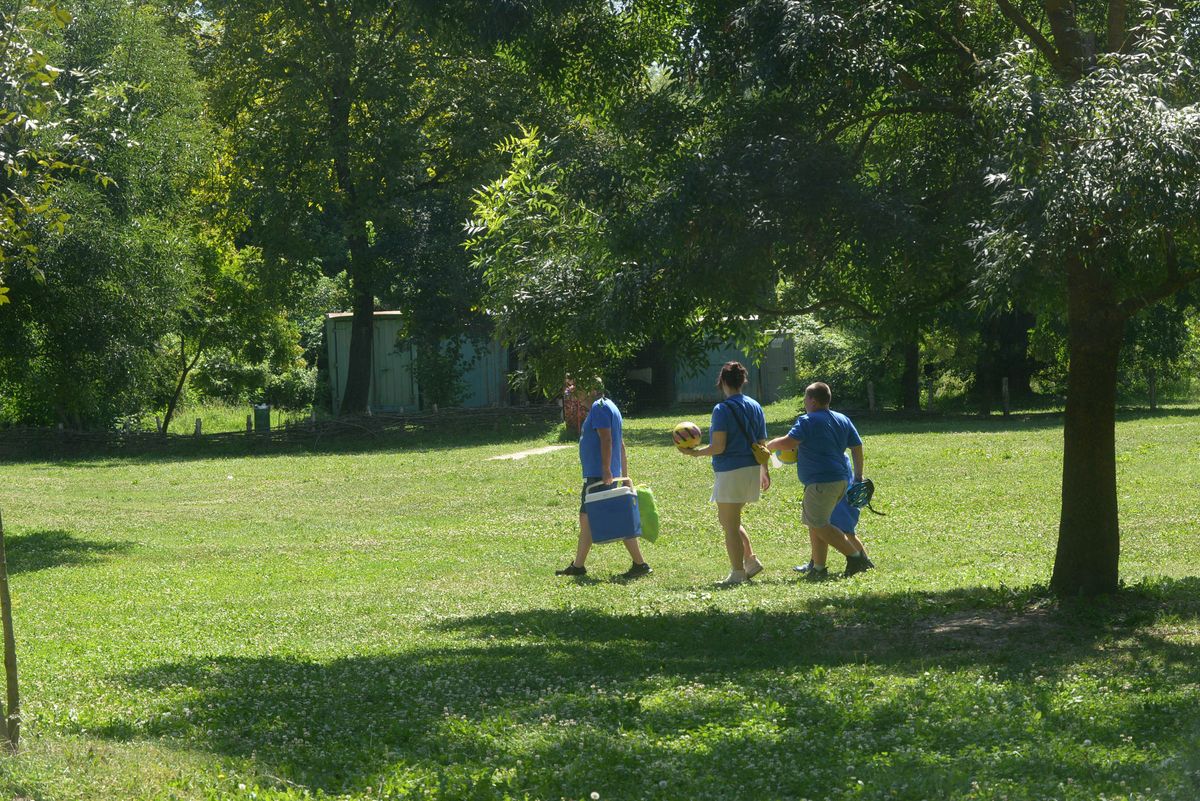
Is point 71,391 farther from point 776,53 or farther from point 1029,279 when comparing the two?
point 1029,279

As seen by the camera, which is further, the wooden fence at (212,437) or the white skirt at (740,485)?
the wooden fence at (212,437)

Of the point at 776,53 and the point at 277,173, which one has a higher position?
the point at 277,173

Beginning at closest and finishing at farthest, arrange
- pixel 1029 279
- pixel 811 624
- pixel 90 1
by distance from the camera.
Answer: pixel 1029 279, pixel 811 624, pixel 90 1

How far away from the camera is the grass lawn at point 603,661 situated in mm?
5465

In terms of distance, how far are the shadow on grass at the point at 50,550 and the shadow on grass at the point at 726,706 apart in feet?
23.3

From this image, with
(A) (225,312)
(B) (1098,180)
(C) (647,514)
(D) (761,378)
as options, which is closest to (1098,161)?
(B) (1098,180)

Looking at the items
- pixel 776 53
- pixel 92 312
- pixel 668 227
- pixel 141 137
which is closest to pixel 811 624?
pixel 668 227

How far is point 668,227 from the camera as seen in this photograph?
8320 millimetres

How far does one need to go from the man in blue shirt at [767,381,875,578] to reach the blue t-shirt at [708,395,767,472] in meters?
0.20

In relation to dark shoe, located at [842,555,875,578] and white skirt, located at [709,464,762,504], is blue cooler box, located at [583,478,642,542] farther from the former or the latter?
dark shoe, located at [842,555,875,578]

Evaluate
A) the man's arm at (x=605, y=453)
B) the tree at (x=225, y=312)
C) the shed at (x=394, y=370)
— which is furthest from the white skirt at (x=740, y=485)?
the shed at (x=394, y=370)

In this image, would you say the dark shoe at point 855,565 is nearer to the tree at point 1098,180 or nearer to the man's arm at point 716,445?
the man's arm at point 716,445

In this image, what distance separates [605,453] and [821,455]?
6.57ft

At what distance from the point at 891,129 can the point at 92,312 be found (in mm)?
10685
